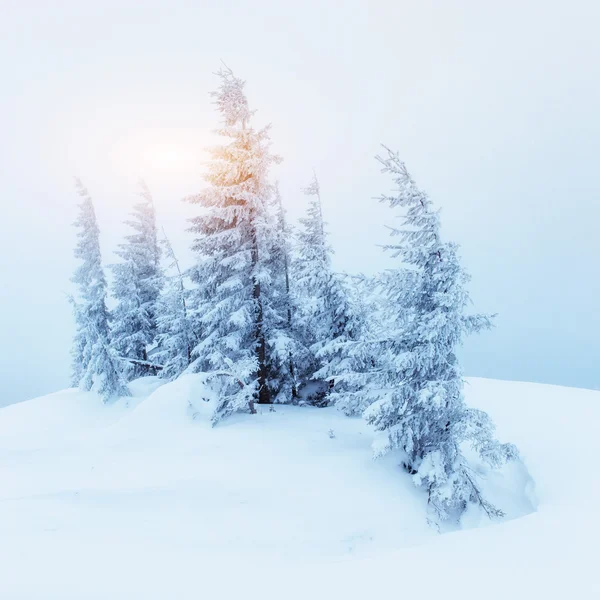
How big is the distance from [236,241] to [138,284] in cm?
1287

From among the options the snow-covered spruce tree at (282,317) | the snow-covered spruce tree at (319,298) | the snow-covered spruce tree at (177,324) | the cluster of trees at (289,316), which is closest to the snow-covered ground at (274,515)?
the cluster of trees at (289,316)

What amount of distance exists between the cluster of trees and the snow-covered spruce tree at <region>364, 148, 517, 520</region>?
0.13 feet

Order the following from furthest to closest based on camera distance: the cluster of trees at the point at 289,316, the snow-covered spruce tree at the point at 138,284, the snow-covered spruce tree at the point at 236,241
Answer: the snow-covered spruce tree at the point at 138,284
the snow-covered spruce tree at the point at 236,241
the cluster of trees at the point at 289,316

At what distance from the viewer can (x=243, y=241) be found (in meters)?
14.5

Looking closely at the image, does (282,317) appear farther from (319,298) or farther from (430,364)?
(430,364)

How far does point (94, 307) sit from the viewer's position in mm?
21547

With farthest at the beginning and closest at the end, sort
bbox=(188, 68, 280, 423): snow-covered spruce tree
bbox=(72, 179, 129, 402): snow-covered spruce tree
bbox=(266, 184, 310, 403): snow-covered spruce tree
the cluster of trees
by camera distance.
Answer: bbox=(72, 179, 129, 402): snow-covered spruce tree, bbox=(266, 184, 310, 403): snow-covered spruce tree, bbox=(188, 68, 280, 423): snow-covered spruce tree, the cluster of trees

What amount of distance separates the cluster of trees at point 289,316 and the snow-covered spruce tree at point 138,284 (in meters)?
0.09

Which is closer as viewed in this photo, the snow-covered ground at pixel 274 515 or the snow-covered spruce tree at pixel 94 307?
the snow-covered ground at pixel 274 515

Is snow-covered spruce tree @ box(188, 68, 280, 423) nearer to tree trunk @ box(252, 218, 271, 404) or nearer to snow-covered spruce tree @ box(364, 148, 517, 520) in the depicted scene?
tree trunk @ box(252, 218, 271, 404)

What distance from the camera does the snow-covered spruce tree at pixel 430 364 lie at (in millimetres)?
8719

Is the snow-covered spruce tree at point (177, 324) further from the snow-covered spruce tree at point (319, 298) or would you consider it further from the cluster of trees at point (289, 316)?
the snow-covered spruce tree at point (319, 298)

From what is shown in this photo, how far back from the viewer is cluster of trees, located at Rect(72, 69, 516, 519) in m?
9.09

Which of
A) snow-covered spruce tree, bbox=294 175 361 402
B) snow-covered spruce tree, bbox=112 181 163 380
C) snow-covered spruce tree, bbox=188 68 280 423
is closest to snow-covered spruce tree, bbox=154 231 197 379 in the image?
snow-covered spruce tree, bbox=112 181 163 380
